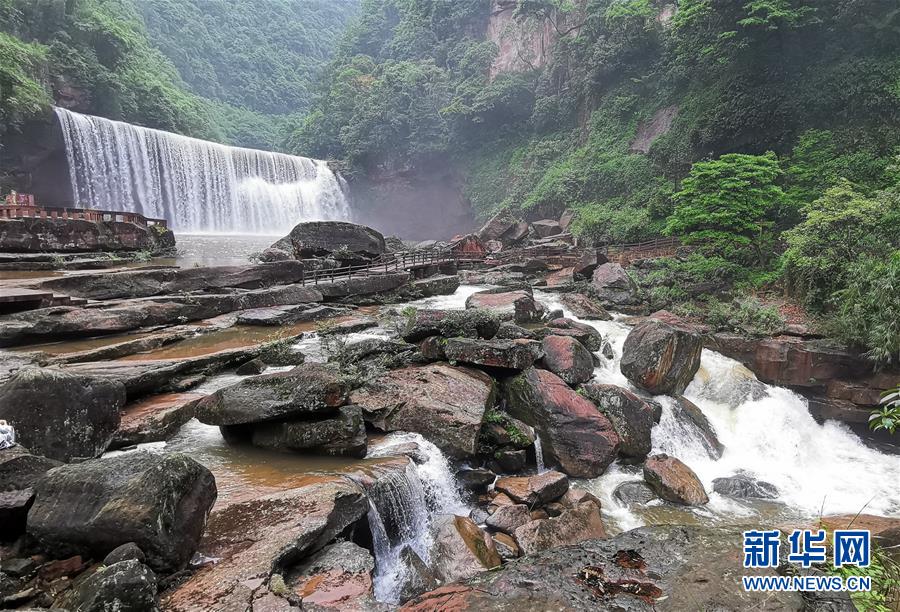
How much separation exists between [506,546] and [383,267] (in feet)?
48.2

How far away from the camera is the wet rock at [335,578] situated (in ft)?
11.8

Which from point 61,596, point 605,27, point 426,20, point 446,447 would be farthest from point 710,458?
point 426,20

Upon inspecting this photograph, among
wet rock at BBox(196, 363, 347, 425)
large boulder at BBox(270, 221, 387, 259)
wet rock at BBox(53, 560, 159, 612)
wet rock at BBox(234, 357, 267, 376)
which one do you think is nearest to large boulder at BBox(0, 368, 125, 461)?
wet rock at BBox(196, 363, 347, 425)

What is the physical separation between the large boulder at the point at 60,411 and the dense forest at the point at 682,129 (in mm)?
15662

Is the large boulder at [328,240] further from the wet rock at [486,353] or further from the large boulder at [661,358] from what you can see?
the large boulder at [661,358]

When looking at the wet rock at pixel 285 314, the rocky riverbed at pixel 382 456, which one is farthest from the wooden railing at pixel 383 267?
the wet rock at pixel 285 314

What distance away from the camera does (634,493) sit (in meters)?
7.59

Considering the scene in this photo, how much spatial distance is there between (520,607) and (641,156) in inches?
1258

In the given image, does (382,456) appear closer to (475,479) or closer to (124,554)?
(475,479)

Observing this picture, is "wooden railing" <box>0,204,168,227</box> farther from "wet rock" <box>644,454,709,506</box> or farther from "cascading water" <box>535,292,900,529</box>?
"wet rock" <box>644,454,709,506</box>

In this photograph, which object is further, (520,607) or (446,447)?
(446,447)

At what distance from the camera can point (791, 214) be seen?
18062 millimetres

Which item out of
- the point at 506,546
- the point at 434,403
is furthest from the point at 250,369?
the point at 506,546

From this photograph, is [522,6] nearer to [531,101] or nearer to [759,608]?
[531,101]
